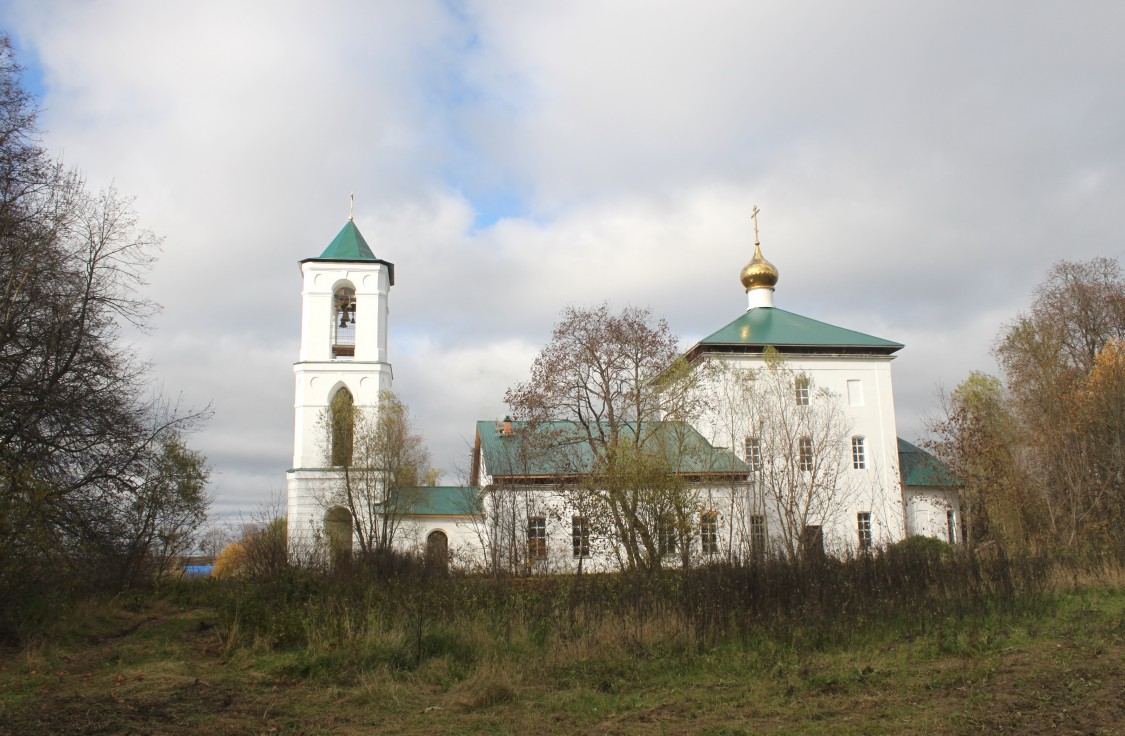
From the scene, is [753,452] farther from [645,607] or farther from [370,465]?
[645,607]

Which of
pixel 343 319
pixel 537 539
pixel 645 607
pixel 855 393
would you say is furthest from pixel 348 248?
pixel 645 607

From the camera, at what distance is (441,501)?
30141 mm

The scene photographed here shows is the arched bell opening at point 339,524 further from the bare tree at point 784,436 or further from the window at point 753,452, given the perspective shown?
the window at point 753,452

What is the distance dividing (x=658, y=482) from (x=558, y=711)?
1067 centimetres

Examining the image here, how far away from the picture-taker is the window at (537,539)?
893 inches

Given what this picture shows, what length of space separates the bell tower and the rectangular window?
61.2 ft

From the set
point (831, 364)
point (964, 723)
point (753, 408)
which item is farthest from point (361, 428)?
point (964, 723)

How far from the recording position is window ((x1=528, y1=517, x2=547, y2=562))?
74.4 feet

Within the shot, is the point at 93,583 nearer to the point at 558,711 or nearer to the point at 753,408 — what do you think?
the point at 558,711

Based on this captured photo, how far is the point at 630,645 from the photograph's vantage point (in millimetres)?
9773

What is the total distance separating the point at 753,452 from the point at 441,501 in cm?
1126

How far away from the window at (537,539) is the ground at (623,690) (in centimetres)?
1186

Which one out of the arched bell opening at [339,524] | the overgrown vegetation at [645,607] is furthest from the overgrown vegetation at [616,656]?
the arched bell opening at [339,524]

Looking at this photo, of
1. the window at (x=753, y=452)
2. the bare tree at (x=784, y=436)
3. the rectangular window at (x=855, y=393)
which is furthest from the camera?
the rectangular window at (x=855, y=393)
